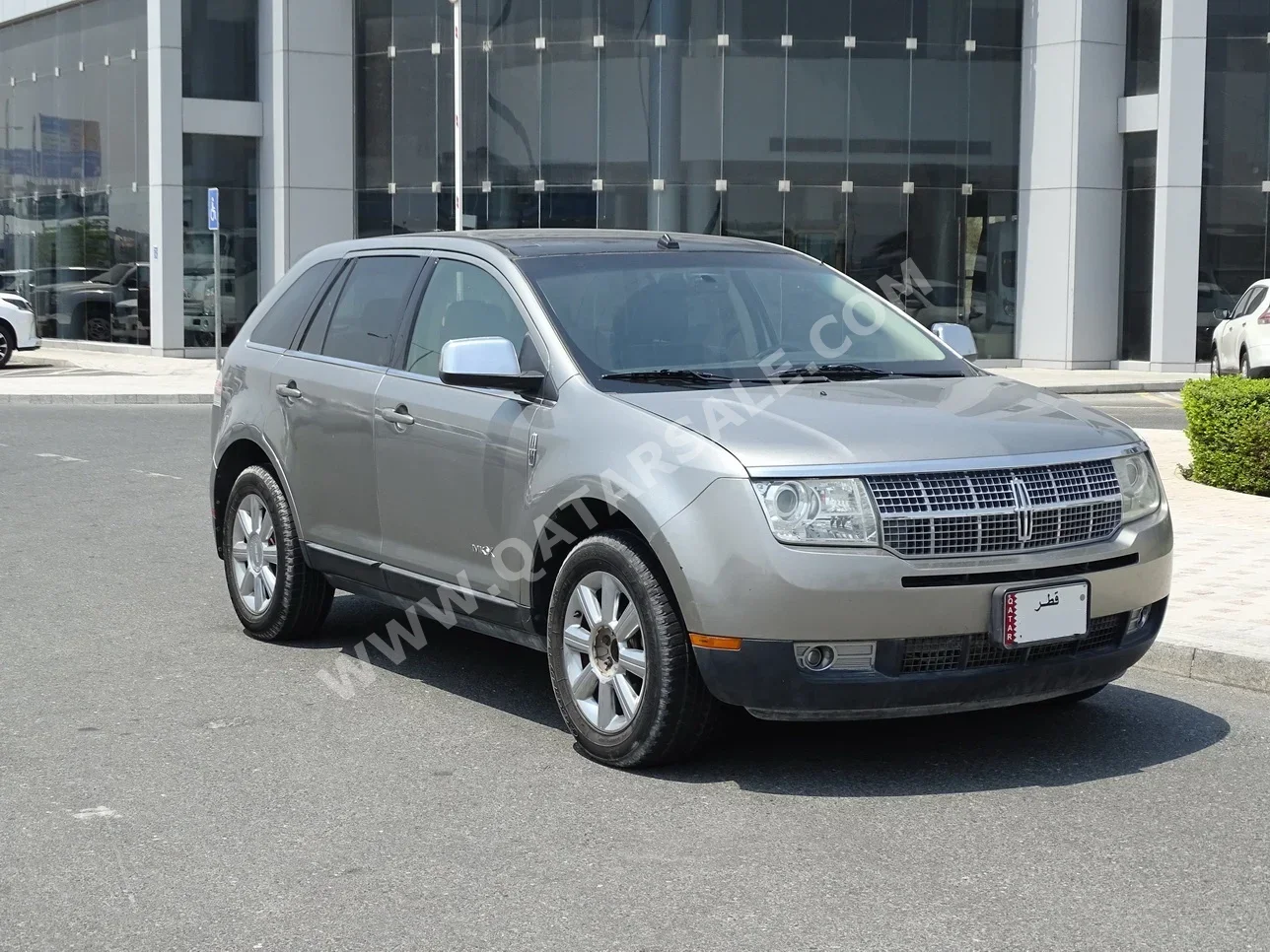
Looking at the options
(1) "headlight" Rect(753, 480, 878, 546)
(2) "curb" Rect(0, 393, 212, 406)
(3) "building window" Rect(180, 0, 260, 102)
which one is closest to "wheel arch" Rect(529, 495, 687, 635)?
(1) "headlight" Rect(753, 480, 878, 546)

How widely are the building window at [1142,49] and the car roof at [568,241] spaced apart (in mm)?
25735

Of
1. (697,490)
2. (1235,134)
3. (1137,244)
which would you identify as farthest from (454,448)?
(1235,134)

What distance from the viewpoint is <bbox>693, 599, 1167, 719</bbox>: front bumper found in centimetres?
545

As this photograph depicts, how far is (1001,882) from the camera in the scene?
469 centimetres

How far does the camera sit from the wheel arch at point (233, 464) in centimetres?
797

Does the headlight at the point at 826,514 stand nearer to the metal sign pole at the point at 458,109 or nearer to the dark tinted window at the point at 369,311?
the dark tinted window at the point at 369,311

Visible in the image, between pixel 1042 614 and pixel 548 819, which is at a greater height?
pixel 1042 614

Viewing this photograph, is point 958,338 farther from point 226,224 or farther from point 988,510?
point 226,224

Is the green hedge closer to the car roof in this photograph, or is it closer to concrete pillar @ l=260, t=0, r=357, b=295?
the car roof

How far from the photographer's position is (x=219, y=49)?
3478 cm

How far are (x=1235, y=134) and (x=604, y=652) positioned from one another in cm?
2779

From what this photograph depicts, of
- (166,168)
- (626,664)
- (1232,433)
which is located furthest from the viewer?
(166,168)

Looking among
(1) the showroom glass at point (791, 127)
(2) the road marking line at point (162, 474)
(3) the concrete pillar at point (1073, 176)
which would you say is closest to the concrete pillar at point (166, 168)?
(1) the showroom glass at point (791, 127)

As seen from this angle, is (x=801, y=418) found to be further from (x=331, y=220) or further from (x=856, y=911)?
(x=331, y=220)
